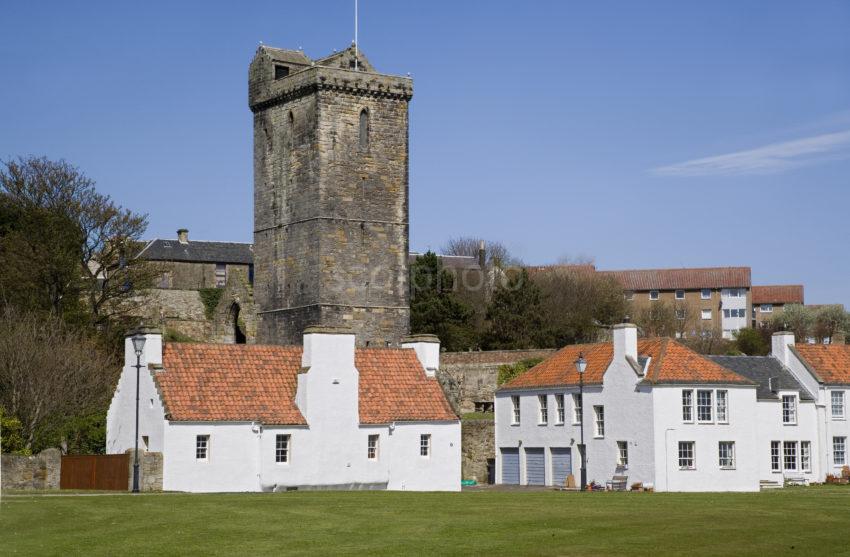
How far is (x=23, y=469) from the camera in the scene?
4959 centimetres

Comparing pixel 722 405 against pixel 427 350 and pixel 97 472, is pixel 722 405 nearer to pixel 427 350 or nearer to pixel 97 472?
pixel 427 350

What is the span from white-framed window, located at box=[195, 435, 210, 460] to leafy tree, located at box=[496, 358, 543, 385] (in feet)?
110

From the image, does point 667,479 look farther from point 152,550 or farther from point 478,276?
point 478,276

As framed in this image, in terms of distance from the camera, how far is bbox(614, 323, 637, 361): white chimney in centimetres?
6112

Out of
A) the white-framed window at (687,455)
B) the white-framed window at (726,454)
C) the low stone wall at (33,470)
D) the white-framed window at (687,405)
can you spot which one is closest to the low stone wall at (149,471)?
the low stone wall at (33,470)

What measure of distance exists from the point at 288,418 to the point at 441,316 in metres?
43.3

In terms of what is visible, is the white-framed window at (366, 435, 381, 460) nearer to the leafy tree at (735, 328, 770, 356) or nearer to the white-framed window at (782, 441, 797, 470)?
the white-framed window at (782, 441, 797, 470)

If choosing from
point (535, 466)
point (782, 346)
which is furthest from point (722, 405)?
point (782, 346)

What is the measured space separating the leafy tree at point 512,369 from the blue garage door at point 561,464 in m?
16.9

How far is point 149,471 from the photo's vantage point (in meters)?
49.2

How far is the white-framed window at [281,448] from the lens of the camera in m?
52.6

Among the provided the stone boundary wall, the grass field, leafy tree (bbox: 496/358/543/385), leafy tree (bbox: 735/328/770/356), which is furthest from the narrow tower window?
leafy tree (bbox: 735/328/770/356)

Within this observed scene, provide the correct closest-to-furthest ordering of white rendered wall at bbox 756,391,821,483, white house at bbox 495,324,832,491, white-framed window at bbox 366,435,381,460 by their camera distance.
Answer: white-framed window at bbox 366,435,381,460 → white house at bbox 495,324,832,491 → white rendered wall at bbox 756,391,821,483

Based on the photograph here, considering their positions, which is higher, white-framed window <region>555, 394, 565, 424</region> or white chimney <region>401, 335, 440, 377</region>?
→ white chimney <region>401, 335, 440, 377</region>
